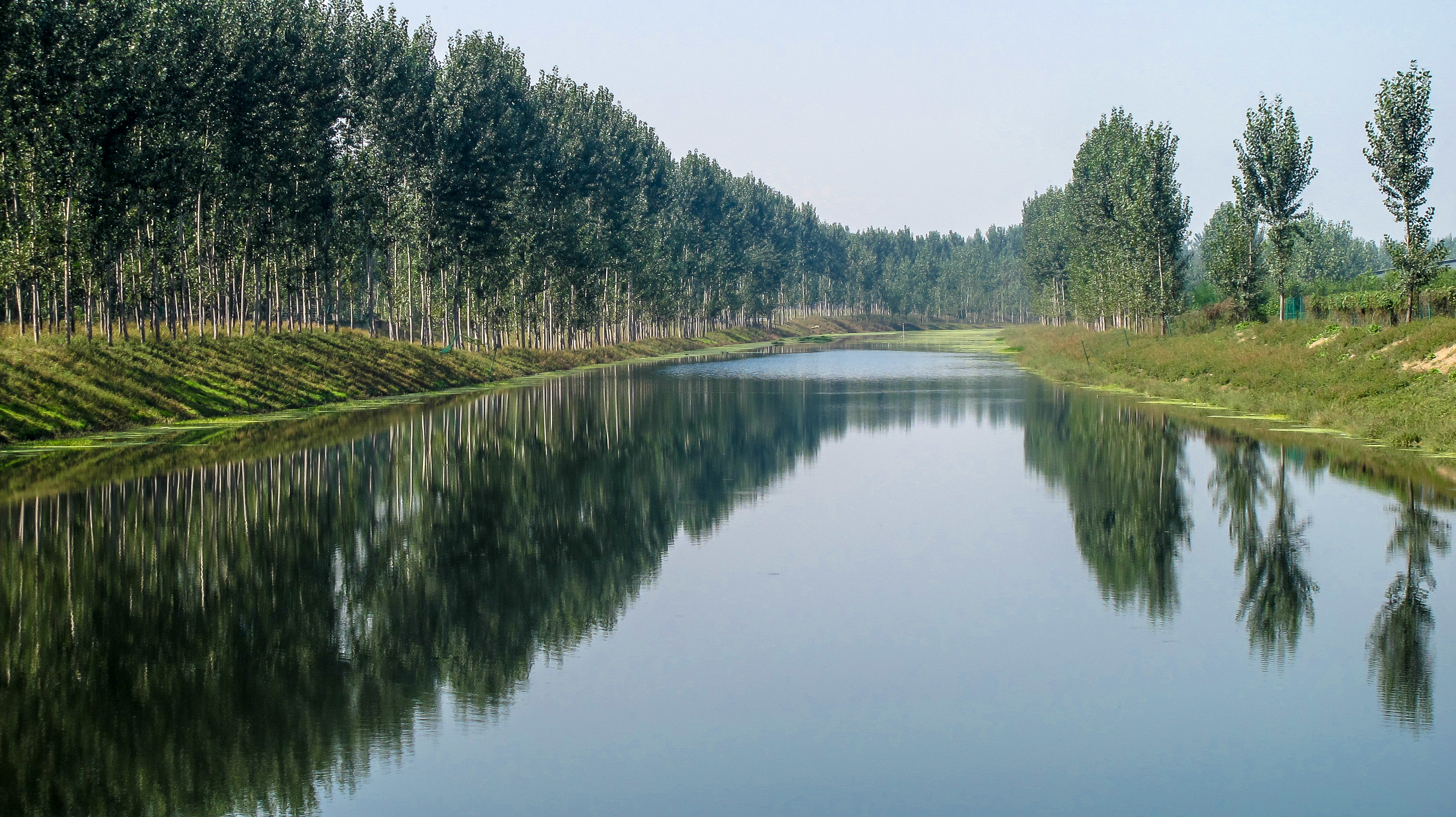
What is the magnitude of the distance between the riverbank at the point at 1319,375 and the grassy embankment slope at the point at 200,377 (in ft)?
112

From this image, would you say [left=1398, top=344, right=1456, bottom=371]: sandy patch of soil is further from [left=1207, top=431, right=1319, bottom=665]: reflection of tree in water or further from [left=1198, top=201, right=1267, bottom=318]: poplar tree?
[left=1198, top=201, right=1267, bottom=318]: poplar tree

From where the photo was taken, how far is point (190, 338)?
4909cm

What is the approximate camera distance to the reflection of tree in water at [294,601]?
10.2 m

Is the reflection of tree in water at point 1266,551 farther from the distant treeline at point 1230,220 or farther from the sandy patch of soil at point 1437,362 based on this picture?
the distant treeline at point 1230,220

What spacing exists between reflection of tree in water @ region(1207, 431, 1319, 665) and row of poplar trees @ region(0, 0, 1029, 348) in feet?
116

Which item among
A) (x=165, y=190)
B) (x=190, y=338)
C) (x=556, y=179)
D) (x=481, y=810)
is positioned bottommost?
(x=481, y=810)

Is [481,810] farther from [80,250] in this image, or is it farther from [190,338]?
[190,338]

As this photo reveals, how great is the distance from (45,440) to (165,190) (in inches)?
653

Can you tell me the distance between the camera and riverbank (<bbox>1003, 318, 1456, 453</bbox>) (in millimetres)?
33406

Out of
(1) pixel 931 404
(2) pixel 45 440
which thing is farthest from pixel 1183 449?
(2) pixel 45 440

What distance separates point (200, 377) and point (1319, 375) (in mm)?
38406

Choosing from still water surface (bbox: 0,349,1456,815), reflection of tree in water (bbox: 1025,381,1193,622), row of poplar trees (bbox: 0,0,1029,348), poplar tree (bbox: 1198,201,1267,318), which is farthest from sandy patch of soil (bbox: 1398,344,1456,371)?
row of poplar trees (bbox: 0,0,1029,348)

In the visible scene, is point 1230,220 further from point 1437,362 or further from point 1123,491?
point 1123,491

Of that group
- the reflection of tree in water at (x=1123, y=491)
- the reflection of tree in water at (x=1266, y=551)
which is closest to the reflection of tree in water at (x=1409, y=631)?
the reflection of tree in water at (x=1266, y=551)
